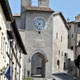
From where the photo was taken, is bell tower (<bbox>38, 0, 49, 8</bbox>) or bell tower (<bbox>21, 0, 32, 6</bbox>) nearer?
bell tower (<bbox>21, 0, 32, 6</bbox>)

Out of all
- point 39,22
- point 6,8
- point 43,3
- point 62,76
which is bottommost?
point 62,76

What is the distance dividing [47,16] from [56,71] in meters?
13.0

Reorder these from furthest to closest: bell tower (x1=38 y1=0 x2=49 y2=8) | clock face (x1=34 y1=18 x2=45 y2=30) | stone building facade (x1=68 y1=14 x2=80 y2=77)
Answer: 1. stone building facade (x1=68 y1=14 x2=80 y2=77)
2. bell tower (x1=38 y1=0 x2=49 y2=8)
3. clock face (x1=34 y1=18 x2=45 y2=30)

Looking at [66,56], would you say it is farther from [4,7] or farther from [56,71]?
[4,7]

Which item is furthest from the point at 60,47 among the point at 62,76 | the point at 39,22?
the point at 39,22

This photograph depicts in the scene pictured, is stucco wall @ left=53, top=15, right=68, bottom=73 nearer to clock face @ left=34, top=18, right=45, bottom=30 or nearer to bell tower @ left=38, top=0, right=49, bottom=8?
bell tower @ left=38, top=0, right=49, bottom=8

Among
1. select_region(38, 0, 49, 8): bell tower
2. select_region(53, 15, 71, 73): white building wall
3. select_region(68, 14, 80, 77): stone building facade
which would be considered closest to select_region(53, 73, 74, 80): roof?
select_region(53, 15, 71, 73): white building wall

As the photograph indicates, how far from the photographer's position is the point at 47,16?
6469cm

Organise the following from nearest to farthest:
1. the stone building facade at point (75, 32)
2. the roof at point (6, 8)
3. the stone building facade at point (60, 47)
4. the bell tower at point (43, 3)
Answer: the roof at point (6, 8)
the bell tower at point (43, 3)
the stone building facade at point (60, 47)
the stone building facade at point (75, 32)

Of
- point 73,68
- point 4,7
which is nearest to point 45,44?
point 73,68

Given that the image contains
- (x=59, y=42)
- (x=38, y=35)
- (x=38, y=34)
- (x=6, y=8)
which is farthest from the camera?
(x=59, y=42)

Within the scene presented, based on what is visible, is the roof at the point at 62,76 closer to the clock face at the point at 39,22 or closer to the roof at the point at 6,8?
the clock face at the point at 39,22

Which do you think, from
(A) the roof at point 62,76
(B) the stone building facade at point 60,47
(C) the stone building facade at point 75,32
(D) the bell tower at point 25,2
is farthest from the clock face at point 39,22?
(C) the stone building facade at point 75,32

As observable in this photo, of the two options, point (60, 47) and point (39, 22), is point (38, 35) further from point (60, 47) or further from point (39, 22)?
point (60, 47)
